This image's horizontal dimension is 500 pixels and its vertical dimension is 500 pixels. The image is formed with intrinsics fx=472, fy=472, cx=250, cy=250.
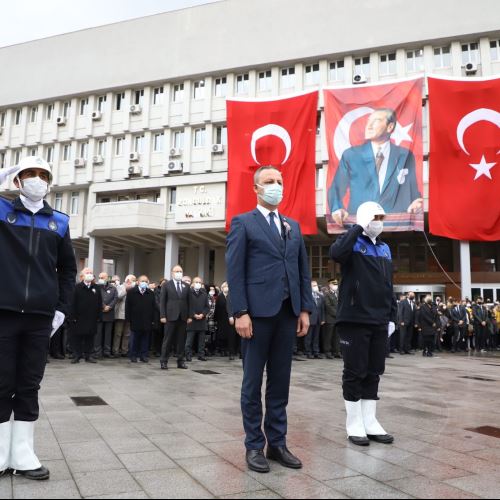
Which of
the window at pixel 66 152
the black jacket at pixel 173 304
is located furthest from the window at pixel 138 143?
the black jacket at pixel 173 304

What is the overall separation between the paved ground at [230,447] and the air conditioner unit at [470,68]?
2439 cm

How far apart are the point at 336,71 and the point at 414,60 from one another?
466 cm

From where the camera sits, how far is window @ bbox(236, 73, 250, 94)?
31781 mm

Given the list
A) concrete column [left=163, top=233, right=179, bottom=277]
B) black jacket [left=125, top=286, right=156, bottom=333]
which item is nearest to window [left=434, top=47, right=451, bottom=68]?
concrete column [left=163, top=233, right=179, bottom=277]

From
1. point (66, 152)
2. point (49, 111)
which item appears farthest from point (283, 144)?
point (49, 111)

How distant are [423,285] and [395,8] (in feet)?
Answer: 54.0

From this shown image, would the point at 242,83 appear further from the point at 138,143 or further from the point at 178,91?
the point at 138,143

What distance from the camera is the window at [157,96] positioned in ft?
112

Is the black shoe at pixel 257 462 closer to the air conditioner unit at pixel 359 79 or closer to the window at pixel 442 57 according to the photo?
the air conditioner unit at pixel 359 79

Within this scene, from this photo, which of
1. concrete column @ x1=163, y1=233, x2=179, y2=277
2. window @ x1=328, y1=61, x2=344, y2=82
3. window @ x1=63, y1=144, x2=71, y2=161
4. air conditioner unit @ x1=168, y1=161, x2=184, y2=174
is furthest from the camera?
window @ x1=63, y1=144, x2=71, y2=161

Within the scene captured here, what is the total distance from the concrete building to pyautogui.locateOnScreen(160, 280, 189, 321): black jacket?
18.7 meters

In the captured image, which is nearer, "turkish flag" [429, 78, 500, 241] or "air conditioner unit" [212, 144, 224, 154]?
"turkish flag" [429, 78, 500, 241]

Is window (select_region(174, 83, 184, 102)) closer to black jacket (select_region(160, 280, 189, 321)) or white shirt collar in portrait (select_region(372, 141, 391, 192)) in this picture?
white shirt collar in portrait (select_region(372, 141, 391, 192))

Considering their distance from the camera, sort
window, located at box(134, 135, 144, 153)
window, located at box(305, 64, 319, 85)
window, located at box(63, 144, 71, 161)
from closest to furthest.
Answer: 1. window, located at box(305, 64, 319, 85)
2. window, located at box(134, 135, 144, 153)
3. window, located at box(63, 144, 71, 161)
